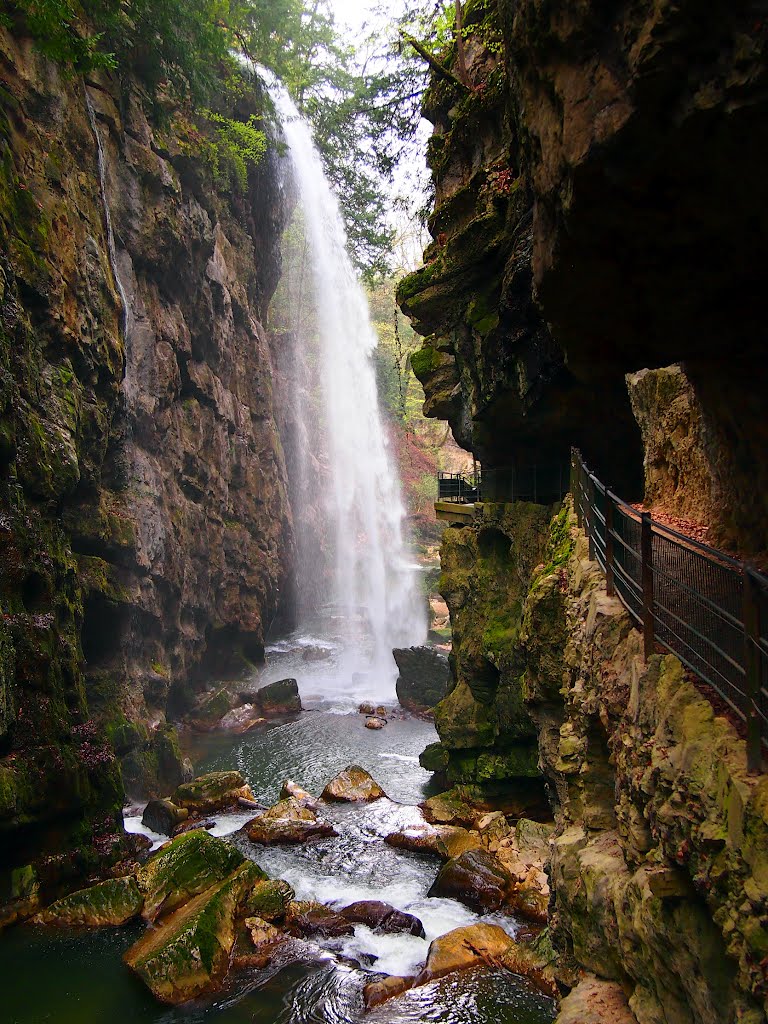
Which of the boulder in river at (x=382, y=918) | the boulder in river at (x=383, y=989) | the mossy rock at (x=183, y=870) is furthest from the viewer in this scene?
the mossy rock at (x=183, y=870)

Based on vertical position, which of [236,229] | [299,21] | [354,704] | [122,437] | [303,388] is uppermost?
[299,21]

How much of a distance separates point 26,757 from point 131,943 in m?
3.58

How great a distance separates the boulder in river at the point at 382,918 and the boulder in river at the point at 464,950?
745 mm

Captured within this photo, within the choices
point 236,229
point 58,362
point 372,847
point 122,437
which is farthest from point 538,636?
point 236,229

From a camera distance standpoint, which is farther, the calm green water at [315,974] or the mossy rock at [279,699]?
the mossy rock at [279,699]

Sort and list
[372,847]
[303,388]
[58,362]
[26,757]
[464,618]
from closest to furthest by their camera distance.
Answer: [26,757] → [372,847] → [58,362] → [464,618] → [303,388]

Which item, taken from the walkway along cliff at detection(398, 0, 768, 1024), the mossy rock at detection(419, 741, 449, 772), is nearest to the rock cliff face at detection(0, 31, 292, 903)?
the mossy rock at detection(419, 741, 449, 772)

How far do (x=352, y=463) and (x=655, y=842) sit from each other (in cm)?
4074

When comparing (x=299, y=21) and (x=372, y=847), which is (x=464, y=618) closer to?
(x=372, y=847)

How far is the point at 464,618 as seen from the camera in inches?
712

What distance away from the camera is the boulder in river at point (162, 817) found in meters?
14.9

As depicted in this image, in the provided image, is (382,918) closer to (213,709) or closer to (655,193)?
(655,193)

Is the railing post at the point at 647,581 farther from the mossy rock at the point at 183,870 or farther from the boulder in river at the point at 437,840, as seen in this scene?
the boulder in river at the point at 437,840

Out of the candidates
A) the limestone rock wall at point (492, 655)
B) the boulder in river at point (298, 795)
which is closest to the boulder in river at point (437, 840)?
the limestone rock wall at point (492, 655)
